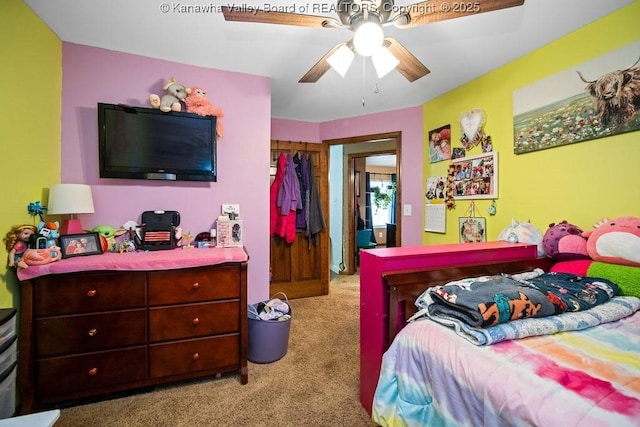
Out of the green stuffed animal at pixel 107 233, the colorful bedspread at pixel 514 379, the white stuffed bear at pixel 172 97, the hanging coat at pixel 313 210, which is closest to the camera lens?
the colorful bedspread at pixel 514 379

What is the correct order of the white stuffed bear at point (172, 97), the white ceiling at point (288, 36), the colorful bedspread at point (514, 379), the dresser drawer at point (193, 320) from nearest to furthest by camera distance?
the colorful bedspread at point (514, 379) < the white ceiling at point (288, 36) < the dresser drawer at point (193, 320) < the white stuffed bear at point (172, 97)

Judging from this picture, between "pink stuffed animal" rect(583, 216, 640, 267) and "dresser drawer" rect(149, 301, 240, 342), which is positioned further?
"dresser drawer" rect(149, 301, 240, 342)

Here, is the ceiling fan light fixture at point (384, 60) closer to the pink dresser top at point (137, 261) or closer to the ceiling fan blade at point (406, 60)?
the ceiling fan blade at point (406, 60)

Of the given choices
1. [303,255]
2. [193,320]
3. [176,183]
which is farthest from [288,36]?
[303,255]

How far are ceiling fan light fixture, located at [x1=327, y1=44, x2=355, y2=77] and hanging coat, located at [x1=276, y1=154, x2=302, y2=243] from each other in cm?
190

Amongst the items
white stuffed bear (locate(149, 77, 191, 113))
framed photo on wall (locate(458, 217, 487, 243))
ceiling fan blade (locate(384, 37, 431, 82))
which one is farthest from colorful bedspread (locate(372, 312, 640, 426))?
white stuffed bear (locate(149, 77, 191, 113))

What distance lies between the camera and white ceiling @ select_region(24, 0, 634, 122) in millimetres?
1562

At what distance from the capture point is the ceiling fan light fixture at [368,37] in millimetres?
1231

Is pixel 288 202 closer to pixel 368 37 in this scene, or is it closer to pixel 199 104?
pixel 199 104

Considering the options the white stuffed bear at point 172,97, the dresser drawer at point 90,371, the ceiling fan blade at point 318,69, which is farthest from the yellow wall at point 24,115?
the ceiling fan blade at point 318,69

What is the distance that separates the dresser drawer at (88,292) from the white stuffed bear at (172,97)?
3.91 ft

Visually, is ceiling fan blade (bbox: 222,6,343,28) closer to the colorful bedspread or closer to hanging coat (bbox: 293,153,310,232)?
the colorful bedspread

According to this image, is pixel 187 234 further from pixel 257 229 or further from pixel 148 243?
pixel 257 229

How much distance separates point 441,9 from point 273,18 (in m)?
0.74
